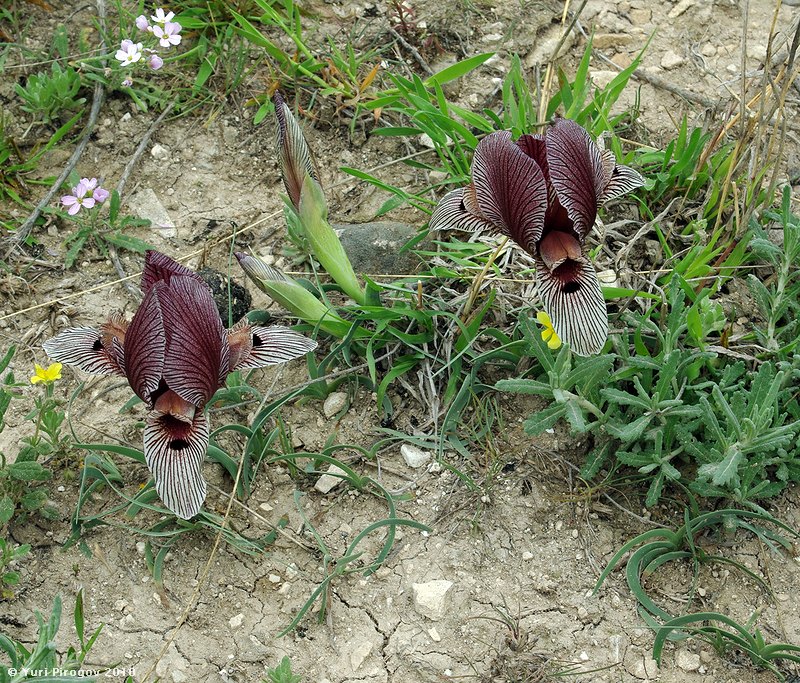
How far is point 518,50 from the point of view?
3684 millimetres

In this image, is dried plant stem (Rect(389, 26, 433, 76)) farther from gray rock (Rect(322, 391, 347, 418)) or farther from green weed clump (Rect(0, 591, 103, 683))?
green weed clump (Rect(0, 591, 103, 683))

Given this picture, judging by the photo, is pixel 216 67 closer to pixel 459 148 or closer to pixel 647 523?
pixel 459 148

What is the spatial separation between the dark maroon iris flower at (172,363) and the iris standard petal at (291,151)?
516 millimetres

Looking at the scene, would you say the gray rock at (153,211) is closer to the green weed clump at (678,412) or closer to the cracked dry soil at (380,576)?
the cracked dry soil at (380,576)

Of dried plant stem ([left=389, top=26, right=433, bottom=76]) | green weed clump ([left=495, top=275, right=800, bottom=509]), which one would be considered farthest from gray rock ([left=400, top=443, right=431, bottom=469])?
dried plant stem ([left=389, top=26, right=433, bottom=76])

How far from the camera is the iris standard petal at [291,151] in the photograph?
2541 millimetres

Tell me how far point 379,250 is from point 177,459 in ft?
3.84

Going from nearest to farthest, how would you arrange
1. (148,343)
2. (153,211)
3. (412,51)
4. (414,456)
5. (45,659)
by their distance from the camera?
(45,659), (148,343), (414,456), (153,211), (412,51)

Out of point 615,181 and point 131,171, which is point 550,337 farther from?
point 131,171

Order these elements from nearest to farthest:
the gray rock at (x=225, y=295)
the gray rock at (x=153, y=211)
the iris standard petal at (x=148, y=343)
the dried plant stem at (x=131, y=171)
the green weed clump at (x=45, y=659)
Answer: the green weed clump at (x=45, y=659) → the iris standard petal at (x=148, y=343) → the gray rock at (x=225, y=295) → the dried plant stem at (x=131, y=171) → the gray rock at (x=153, y=211)

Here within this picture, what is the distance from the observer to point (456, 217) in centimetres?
244

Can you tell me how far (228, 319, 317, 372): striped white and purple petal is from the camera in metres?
2.40

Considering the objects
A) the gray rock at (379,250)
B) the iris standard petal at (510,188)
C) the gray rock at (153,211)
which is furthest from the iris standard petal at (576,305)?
the gray rock at (153,211)

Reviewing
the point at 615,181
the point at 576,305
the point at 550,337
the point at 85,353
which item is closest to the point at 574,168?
the point at 615,181
